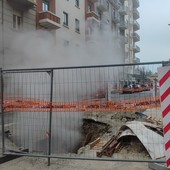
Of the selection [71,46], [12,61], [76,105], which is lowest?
[76,105]

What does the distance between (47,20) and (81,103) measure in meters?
14.6

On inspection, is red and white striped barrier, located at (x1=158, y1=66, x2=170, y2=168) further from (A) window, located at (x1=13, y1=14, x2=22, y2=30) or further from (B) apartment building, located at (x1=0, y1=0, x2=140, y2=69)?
(A) window, located at (x1=13, y1=14, x2=22, y2=30)

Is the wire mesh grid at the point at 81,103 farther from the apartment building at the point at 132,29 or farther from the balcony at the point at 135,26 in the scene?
the balcony at the point at 135,26

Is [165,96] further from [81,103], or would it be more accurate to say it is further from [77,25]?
[77,25]

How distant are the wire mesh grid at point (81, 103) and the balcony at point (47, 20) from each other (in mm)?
14001

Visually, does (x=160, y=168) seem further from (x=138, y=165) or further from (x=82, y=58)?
(x=82, y=58)

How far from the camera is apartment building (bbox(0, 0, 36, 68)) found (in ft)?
51.4

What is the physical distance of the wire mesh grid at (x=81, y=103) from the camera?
204 inches

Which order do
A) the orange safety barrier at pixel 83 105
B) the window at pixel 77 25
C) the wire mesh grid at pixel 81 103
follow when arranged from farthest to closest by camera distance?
the window at pixel 77 25 < the orange safety barrier at pixel 83 105 < the wire mesh grid at pixel 81 103

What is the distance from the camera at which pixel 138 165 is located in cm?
448

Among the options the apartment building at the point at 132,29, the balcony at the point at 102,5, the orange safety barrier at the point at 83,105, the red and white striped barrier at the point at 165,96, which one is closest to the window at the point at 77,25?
the balcony at the point at 102,5

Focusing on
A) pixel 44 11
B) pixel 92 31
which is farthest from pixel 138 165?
pixel 92 31

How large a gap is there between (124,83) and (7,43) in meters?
11.4

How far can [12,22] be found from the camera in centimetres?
1695
